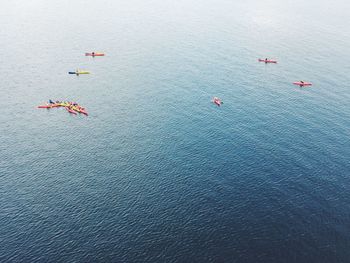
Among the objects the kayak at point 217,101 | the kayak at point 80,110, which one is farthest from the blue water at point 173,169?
the kayak at point 217,101

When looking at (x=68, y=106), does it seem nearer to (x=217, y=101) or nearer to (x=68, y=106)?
(x=68, y=106)

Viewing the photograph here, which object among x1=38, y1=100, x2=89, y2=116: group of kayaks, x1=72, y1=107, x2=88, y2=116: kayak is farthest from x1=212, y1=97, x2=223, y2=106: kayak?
x1=72, y1=107, x2=88, y2=116: kayak

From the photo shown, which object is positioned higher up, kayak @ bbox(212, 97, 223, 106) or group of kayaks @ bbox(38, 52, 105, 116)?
group of kayaks @ bbox(38, 52, 105, 116)

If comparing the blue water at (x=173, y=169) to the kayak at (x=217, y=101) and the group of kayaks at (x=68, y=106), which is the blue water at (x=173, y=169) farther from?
the kayak at (x=217, y=101)

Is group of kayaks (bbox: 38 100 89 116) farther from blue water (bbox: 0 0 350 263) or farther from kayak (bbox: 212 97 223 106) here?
kayak (bbox: 212 97 223 106)

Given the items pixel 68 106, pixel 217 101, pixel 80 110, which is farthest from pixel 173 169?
pixel 68 106

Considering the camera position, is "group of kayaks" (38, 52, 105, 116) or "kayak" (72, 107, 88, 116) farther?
"group of kayaks" (38, 52, 105, 116)

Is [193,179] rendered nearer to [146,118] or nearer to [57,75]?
[146,118]
